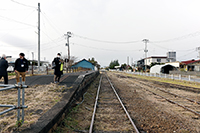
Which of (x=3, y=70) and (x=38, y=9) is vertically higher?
(x=38, y=9)

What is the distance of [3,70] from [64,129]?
4793 millimetres

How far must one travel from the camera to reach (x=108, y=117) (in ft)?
16.6

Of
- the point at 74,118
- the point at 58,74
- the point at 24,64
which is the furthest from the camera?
the point at 58,74

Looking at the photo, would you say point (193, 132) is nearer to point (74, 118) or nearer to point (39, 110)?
point (74, 118)

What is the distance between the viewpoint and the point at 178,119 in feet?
16.1

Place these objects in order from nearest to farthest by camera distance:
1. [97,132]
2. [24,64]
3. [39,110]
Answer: [97,132] → [39,110] → [24,64]

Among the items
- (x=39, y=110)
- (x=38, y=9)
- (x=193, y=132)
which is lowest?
(x=193, y=132)

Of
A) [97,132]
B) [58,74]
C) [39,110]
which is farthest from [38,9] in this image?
[97,132]

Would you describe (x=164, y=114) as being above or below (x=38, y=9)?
below

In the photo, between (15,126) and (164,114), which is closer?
(15,126)

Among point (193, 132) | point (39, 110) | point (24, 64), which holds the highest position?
point (24, 64)

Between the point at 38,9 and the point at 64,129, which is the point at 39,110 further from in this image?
the point at 38,9

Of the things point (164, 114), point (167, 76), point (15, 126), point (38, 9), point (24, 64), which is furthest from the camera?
point (167, 76)

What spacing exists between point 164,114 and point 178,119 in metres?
0.58
